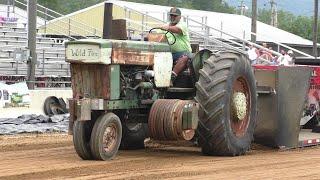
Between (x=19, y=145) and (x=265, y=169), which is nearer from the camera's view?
(x=265, y=169)

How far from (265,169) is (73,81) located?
2.73 metres

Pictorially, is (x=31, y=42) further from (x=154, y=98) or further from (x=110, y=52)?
(x=110, y=52)

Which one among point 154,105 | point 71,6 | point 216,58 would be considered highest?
point 71,6

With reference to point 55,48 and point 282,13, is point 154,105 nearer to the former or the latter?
point 55,48

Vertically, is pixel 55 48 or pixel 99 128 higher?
pixel 55 48

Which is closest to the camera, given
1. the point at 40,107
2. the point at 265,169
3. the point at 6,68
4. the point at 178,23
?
the point at 265,169

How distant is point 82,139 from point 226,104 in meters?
2.07

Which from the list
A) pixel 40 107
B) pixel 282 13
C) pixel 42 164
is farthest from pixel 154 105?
pixel 282 13

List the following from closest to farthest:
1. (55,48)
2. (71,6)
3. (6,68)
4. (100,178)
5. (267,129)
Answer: (100,178)
(267,129)
(6,68)
(55,48)
(71,6)

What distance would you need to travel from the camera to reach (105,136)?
29.6 feet

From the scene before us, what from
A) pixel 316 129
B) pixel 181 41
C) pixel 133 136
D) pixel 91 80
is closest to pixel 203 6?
pixel 316 129

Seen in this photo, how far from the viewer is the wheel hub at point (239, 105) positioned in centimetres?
1020

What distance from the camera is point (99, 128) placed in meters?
8.87

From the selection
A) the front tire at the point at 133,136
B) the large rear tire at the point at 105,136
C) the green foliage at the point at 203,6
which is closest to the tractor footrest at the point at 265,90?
the front tire at the point at 133,136
